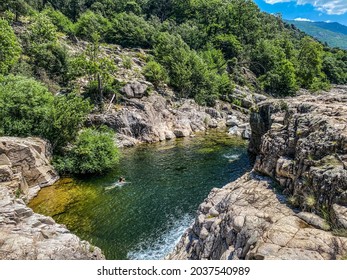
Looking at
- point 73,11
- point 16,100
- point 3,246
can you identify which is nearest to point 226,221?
point 3,246

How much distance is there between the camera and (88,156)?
36781 millimetres

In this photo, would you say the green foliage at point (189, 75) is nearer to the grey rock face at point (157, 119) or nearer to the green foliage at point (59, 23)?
the grey rock face at point (157, 119)

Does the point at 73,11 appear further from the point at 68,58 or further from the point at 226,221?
the point at 226,221

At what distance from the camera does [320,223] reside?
45.2 feet

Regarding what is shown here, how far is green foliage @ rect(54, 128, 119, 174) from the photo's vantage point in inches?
1431

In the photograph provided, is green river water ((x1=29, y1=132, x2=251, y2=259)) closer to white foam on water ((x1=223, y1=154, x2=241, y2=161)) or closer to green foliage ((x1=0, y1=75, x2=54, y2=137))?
white foam on water ((x1=223, y1=154, x2=241, y2=161))

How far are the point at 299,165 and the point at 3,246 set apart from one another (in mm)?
18626

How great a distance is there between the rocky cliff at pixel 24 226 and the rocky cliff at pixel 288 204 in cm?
A: 701

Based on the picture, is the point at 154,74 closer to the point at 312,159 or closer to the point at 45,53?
the point at 45,53

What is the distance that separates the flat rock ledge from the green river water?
4509 mm

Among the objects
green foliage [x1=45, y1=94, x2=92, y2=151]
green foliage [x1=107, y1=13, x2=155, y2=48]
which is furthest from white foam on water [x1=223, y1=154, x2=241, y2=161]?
green foliage [x1=107, y1=13, x2=155, y2=48]

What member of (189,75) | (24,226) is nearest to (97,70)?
(189,75)

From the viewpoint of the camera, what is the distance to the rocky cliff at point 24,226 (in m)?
16.1
